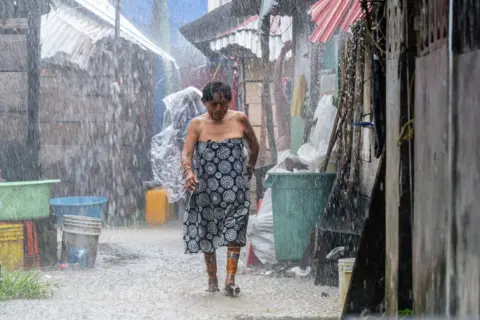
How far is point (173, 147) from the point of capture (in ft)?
47.0

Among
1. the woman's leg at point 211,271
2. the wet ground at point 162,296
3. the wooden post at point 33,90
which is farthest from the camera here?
the wooden post at point 33,90

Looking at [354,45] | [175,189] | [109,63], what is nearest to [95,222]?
[354,45]

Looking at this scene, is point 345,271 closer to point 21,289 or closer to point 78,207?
point 21,289

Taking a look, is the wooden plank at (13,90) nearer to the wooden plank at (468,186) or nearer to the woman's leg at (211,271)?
the woman's leg at (211,271)

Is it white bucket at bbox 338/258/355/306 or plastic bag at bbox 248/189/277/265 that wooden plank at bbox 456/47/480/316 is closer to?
white bucket at bbox 338/258/355/306

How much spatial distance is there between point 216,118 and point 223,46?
25.2ft

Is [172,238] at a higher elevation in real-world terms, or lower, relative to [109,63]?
lower

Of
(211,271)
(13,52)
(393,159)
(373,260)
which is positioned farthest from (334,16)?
(13,52)

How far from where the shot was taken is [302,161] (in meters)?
9.77

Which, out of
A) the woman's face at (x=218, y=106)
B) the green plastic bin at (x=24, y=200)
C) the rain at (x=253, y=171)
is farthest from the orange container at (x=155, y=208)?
the woman's face at (x=218, y=106)

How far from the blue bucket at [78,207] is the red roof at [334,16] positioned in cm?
351

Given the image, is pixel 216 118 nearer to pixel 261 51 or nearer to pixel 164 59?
pixel 261 51

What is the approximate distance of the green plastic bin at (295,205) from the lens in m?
8.85

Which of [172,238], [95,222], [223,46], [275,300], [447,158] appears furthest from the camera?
[223,46]
